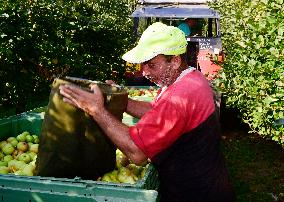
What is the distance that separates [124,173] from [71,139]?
525mm

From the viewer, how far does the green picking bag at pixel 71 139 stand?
261 cm

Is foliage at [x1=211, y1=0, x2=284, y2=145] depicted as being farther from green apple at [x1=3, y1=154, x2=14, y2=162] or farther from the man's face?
green apple at [x1=3, y1=154, x2=14, y2=162]

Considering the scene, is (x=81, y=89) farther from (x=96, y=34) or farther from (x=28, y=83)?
(x=96, y=34)

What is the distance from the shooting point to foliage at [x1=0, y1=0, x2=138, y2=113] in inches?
246

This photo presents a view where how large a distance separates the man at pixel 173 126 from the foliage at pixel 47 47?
3.31m

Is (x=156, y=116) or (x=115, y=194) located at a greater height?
(x=156, y=116)

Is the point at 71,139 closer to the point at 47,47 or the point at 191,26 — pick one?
the point at 47,47

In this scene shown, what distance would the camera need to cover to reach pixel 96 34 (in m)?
8.25

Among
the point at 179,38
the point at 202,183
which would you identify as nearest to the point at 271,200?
the point at 202,183

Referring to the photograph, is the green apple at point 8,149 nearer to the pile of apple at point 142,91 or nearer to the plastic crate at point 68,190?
the plastic crate at point 68,190

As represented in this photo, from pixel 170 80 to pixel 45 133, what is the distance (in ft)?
2.89

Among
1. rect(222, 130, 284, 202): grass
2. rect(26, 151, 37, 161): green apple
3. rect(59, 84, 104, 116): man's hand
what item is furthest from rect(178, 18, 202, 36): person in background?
rect(59, 84, 104, 116): man's hand

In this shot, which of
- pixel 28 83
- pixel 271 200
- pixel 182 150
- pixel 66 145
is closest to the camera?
pixel 182 150

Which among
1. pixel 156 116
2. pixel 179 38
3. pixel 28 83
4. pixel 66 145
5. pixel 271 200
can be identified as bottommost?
pixel 271 200
